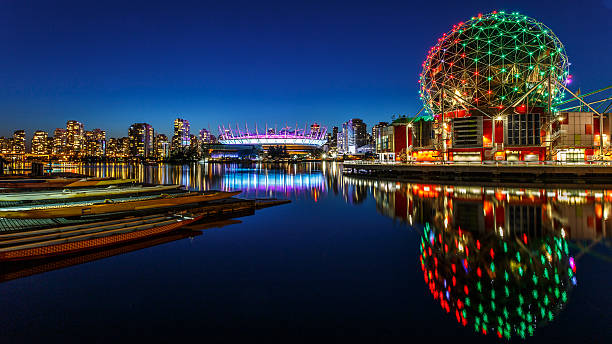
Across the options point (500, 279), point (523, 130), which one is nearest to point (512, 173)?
point (523, 130)

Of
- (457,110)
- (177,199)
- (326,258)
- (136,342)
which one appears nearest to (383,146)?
(457,110)

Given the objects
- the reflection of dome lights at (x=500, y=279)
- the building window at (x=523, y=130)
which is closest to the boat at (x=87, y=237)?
the reflection of dome lights at (x=500, y=279)

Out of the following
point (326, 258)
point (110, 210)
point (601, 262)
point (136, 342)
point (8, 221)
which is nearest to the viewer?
point (136, 342)

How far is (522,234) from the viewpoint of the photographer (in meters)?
12.3

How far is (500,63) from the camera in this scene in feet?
150

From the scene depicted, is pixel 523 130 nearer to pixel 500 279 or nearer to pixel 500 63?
pixel 500 63

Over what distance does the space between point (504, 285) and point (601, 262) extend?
384 centimetres

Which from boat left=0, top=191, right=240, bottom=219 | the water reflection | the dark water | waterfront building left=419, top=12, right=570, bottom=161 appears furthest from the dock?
boat left=0, top=191, right=240, bottom=219

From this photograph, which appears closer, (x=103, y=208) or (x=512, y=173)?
(x=103, y=208)

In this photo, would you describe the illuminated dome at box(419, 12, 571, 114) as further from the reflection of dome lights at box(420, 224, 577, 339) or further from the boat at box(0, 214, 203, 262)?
the boat at box(0, 214, 203, 262)

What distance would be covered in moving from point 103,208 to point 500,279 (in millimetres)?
13502

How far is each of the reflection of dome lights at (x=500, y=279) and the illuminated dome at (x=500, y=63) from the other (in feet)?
129

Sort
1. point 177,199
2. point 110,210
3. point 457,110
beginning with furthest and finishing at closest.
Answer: point 457,110 → point 177,199 → point 110,210

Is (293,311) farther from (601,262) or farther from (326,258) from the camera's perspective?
(601,262)
